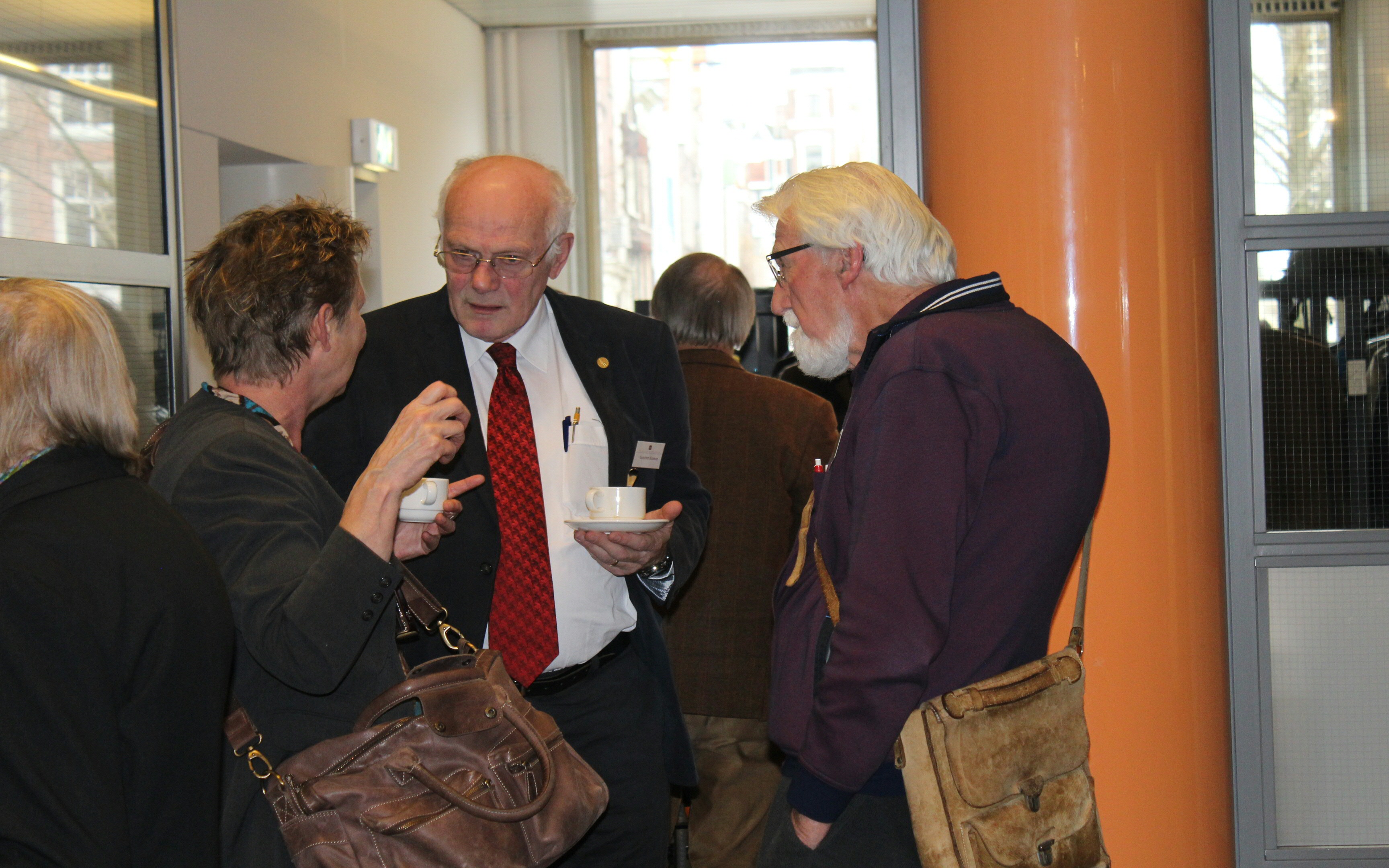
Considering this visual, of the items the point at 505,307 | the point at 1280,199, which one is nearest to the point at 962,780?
the point at 505,307

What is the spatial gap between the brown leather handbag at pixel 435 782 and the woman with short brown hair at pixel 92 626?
0.14 meters

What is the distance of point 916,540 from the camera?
141 cm

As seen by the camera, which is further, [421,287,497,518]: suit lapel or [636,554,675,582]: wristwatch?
[636,554,675,582]: wristwatch

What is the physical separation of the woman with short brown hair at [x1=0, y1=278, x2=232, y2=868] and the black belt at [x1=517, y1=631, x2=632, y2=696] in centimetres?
79

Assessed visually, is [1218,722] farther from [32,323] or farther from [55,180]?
[55,180]

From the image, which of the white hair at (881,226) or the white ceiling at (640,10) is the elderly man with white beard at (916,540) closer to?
the white hair at (881,226)

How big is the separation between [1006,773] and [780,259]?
821 millimetres

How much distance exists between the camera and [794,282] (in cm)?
176

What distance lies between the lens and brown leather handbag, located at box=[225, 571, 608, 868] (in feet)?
4.88

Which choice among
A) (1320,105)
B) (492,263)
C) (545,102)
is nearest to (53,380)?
(492,263)

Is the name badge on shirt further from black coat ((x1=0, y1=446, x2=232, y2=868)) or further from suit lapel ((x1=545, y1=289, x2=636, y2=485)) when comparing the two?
black coat ((x1=0, y1=446, x2=232, y2=868))

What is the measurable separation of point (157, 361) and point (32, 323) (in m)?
1.87

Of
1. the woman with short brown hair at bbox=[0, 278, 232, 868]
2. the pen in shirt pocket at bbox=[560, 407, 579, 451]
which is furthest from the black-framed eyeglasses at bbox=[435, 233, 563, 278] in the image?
the woman with short brown hair at bbox=[0, 278, 232, 868]

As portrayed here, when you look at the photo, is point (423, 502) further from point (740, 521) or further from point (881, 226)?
point (740, 521)
